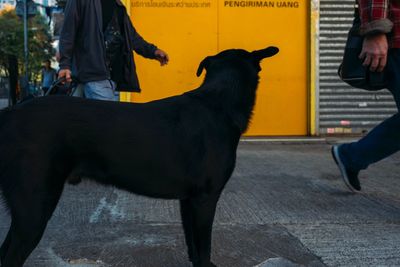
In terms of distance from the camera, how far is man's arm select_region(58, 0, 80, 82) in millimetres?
4094

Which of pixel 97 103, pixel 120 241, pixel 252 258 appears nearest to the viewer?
pixel 97 103

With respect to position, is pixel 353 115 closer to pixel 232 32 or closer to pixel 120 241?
pixel 232 32

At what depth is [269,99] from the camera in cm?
860

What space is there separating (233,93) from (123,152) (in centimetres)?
77

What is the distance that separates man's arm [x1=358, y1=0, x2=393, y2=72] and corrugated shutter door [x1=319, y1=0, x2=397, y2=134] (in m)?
5.14

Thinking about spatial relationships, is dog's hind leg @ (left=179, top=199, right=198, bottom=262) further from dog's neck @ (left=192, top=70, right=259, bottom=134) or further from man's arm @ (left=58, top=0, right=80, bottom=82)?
man's arm @ (left=58, top=0, right=80, bottom=82)

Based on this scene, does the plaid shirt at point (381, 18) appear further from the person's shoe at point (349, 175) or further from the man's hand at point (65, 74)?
the man's hand at point (65, 74)

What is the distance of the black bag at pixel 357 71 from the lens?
3752mm

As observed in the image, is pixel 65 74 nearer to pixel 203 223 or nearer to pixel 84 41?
pixel 84 41

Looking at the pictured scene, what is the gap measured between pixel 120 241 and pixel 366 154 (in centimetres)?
218

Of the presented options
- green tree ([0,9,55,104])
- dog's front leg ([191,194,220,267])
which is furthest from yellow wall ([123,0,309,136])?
green tree ([0,9,55,104])

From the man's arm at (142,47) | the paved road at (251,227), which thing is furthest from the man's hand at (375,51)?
the man's arm at (142,47)

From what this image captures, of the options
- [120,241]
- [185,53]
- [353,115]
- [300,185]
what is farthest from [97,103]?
[353,115]

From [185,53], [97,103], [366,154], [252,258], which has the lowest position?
[252,258]
